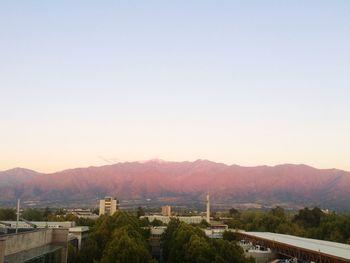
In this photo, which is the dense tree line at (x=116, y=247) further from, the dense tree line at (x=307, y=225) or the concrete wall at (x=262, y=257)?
the dense tree line at (x=307, y=225)

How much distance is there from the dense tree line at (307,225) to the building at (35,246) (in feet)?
192

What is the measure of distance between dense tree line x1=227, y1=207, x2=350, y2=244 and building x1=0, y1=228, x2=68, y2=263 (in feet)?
192

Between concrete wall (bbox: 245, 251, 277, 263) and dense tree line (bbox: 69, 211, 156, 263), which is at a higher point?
dense tree line (bbox: 69, 211, 156, 263)

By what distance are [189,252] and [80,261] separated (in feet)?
38.5

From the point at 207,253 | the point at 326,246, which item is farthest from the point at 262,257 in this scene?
the point at 207,253

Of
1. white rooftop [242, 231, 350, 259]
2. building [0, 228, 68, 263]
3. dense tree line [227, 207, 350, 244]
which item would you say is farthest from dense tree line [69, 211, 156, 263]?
dense tree line [227, 207, 350, 244]

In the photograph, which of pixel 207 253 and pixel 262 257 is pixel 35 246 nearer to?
pixel 207 253

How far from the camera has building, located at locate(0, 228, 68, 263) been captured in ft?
74.1

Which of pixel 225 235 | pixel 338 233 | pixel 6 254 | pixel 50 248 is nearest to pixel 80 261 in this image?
pixel 50 248

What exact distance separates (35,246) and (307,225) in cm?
10241

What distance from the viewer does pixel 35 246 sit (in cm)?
2692

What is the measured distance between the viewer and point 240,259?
42.5 meters

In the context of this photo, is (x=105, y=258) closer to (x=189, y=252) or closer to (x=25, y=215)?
(x=189, y=252)

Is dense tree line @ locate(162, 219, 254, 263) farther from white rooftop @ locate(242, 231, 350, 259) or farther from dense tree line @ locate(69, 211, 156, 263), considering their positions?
white rooftop @ locate(242, 231, 350, 259)
